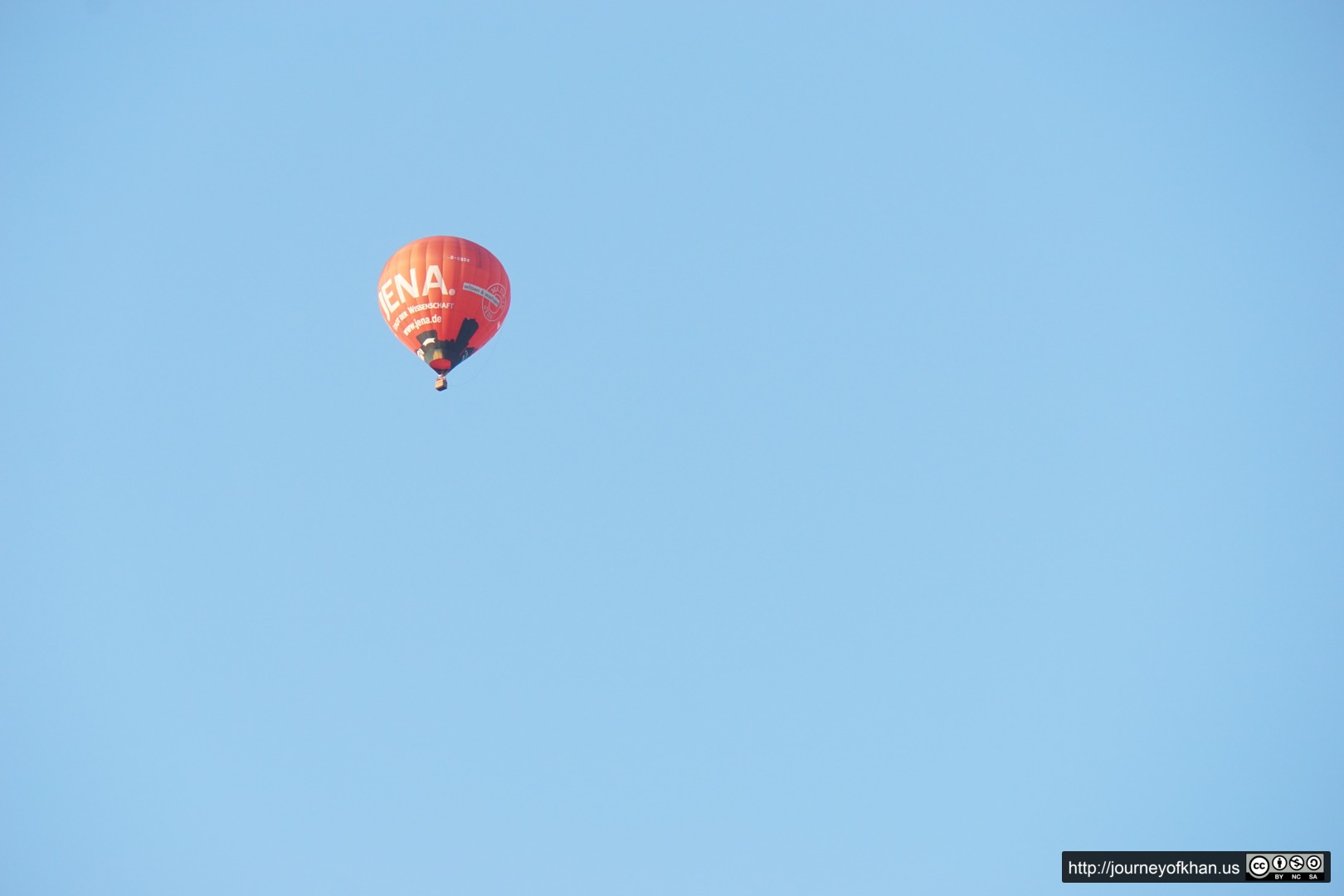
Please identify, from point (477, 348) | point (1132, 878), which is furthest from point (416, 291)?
point (1132, 878)

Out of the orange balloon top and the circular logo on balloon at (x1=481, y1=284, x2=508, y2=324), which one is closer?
the orange balloon top

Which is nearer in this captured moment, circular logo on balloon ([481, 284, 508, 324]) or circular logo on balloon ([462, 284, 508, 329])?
circular logo on balloon ([462, 284, 508, 329])

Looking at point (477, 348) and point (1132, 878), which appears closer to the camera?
point (1132, 878)

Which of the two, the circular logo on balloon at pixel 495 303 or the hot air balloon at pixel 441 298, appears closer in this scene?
the hot air balloon at pixel 441 298

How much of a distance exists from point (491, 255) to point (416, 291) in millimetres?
2381

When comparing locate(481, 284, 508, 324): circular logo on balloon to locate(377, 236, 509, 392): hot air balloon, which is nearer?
locate(377, 236, 509, 392): hot air balloon

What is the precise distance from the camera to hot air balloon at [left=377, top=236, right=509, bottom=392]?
150 feet

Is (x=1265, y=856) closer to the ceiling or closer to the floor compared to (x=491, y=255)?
closer to the floor

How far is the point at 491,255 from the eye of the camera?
46969 mm

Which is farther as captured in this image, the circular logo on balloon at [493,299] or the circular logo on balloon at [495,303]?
the circular logo on balloon at [495,303]

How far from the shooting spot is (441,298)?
→ 45.6 m

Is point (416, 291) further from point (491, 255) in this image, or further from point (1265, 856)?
point (1265, 856)

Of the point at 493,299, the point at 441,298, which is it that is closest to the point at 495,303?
the point at 493,299

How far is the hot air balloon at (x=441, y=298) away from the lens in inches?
1797
